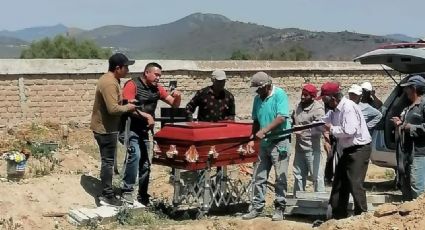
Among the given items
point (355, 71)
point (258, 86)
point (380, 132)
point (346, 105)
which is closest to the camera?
point (346, 105)

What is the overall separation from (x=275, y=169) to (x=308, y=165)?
1112 mm

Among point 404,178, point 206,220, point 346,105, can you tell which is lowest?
point 206,220

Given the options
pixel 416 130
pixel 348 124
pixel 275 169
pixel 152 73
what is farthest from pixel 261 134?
pixel 416 130

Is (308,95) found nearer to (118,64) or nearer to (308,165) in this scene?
(308,165)

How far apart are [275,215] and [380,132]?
301 cm

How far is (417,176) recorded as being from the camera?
823cm

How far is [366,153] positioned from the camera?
8195mm

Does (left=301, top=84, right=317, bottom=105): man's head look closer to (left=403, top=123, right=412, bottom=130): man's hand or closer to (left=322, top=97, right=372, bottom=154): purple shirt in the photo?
(left=322, top=97, right=372, bottom=154): purple shirt

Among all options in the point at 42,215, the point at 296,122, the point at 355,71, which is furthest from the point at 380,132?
the point at 355,71

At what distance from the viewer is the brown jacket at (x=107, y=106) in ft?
29.4

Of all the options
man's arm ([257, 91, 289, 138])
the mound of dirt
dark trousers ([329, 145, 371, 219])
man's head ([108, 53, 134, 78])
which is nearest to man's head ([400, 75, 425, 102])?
dark trousers ([329, 145, 371, 219])

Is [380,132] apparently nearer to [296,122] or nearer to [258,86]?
[296,122]

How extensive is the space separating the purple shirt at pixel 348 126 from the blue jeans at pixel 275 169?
0.90 m

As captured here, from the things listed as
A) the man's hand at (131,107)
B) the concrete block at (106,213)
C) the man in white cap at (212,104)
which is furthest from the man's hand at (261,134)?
the concrete block at (106,213)
